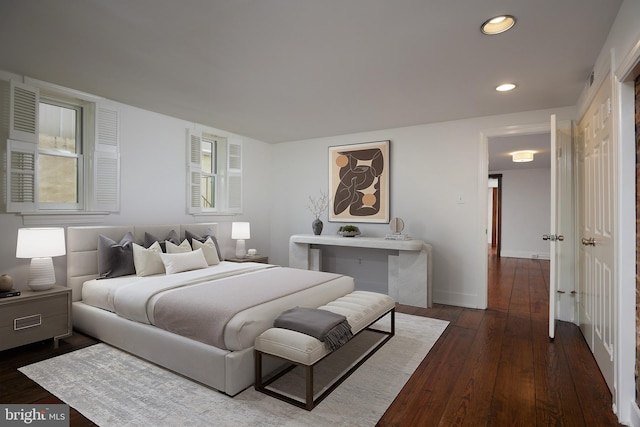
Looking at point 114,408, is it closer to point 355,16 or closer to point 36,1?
point 36,1

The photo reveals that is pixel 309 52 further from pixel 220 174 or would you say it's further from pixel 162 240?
pixel 220 174

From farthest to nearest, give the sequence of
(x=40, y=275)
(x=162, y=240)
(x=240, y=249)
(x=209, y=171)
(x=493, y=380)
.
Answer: (x=209, y=171) → (x=240, y=249) → (x=162, y=240) → (x=40, y=275) → (x=493, y=380)

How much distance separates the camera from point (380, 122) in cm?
462

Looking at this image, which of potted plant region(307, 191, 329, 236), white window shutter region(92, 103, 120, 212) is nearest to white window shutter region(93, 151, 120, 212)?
white window shutter region(92, 103, 120, 212)

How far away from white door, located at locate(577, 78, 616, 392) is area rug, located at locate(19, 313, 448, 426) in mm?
1321

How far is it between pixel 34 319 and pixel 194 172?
8.14 feet

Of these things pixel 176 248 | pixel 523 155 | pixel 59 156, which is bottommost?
pixel 176 248

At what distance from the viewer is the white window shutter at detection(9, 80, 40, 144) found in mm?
3068

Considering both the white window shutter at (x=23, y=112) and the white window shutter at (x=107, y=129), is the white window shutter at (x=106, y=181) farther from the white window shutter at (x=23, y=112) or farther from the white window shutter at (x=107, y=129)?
the white window shutter at (x=23, y=112)

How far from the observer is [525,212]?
29.5ft

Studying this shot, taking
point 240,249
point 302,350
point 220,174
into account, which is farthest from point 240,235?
point 302,350

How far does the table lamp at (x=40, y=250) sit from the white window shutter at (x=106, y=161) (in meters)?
0.77

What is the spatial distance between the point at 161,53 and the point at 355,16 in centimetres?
154

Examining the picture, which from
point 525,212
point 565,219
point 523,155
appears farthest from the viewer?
point 525,212
